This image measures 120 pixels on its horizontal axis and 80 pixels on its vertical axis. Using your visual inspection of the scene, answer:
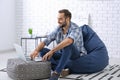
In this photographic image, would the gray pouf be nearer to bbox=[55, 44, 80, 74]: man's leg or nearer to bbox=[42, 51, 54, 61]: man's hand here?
bbox=[42, 51, 54, 61]: man's hand

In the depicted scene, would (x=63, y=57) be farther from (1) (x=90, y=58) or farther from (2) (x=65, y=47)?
(1) (x=90, y=58)

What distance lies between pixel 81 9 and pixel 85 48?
1849 millimetres

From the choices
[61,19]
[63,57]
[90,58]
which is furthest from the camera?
[90,58]

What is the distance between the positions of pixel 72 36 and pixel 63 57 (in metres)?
0.30

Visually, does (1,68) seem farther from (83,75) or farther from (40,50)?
(83,75)

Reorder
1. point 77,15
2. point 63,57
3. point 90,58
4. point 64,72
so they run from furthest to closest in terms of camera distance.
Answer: point 77,15, point 90,58, point 64,72, point 63,57

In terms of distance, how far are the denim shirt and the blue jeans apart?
0.30 feet

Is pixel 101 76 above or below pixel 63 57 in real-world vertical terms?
below

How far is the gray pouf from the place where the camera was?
326cm

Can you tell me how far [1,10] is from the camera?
20.0 ft

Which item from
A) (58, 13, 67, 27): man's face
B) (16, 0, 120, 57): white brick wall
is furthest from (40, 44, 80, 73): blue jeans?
(16, 0, 120, 57): white brick wall

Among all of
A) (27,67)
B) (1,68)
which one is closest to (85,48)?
(27,67)

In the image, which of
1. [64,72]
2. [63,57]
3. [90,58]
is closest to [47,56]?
[63,57]

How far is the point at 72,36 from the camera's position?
11.0ft
